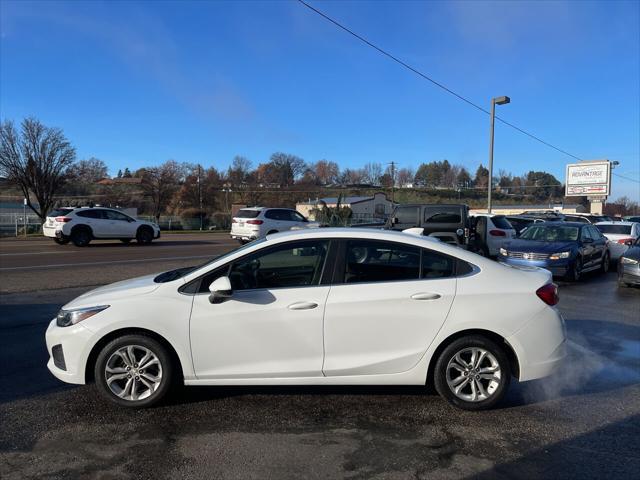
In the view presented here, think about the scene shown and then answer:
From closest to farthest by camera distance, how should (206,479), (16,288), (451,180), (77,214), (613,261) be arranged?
(206,479) → (16,288) → (613,261) → (77,214) → (451,180)

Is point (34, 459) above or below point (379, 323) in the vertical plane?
below

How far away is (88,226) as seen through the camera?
20.9 meters

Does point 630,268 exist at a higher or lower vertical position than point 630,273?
higher

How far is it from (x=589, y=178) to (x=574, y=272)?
45.2 meters

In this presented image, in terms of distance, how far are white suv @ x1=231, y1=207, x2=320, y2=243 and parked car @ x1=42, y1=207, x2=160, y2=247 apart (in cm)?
475

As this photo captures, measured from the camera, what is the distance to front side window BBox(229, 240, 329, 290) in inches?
169

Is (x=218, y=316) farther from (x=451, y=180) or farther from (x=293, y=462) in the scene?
(x=451, y=180)

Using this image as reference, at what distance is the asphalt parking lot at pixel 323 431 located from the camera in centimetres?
333

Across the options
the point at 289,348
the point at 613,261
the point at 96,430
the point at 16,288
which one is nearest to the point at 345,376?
the point at 289,348

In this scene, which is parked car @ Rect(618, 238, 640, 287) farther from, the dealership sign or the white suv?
the dealership sign

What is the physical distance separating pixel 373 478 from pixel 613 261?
1601cm

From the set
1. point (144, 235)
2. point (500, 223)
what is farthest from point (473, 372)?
point (144, 235)

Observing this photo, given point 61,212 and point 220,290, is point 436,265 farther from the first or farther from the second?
point 61,212

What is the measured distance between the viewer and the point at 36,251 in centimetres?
→ 1870
